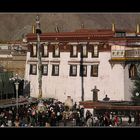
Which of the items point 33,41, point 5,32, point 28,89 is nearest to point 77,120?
point 28,89

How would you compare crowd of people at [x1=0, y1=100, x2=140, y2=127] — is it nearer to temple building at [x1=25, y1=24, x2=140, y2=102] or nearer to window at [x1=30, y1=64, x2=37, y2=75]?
temple building at [x1=25, y1=24, x2=140, y2=102]

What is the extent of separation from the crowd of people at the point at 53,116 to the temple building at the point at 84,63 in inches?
11.2

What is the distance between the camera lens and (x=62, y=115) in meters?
9.12

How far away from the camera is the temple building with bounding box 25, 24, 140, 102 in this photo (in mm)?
9586

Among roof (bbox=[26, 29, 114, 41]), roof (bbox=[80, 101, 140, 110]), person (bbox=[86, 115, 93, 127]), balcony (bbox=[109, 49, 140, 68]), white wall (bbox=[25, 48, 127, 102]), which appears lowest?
person (bbox=[86, 115, 93, 127])

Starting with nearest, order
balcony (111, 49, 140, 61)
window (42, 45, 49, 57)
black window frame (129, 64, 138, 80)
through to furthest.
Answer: window (42, 45, 49, 57)
balcony (111, 49, 140, 61)
black window frame (129, 64, 138, 80)

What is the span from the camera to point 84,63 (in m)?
9.86

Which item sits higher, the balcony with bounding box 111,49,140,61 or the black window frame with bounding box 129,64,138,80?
the balcony with bounding box 111,49,140,61

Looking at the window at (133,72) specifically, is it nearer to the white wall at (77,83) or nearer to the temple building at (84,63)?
the temple building at (84,63)

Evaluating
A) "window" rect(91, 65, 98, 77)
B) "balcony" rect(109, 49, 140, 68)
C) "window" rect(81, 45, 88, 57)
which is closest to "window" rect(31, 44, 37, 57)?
"window" rect(81, 45, 88, 57)

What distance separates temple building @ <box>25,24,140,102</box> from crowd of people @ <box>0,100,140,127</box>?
11.2 inches

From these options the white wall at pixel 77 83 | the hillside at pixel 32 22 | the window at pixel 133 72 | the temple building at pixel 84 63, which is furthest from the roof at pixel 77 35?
the window at pixel 133 72
